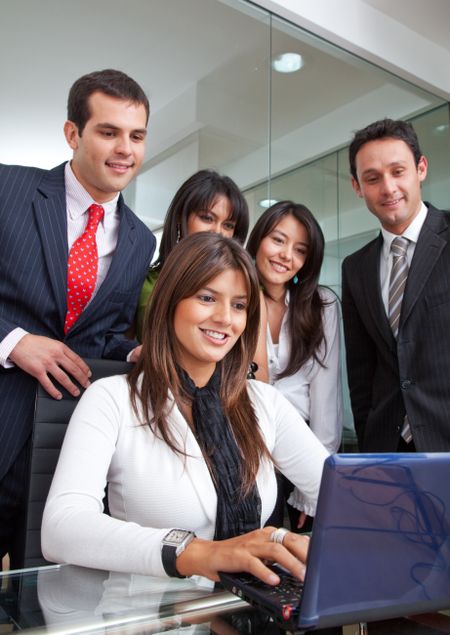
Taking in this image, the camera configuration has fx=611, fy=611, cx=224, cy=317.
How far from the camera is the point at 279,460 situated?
173 centimetres

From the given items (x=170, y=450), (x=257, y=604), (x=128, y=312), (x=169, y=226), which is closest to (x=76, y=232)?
(x=128, y=312)

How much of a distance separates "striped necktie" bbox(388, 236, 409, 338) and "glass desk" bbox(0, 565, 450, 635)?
1435 millimetres

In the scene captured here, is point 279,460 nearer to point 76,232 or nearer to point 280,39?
point 76,232

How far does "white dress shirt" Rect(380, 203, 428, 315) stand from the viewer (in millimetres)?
2377

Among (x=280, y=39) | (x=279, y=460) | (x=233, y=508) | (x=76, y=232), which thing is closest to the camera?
(x=233, y=508)

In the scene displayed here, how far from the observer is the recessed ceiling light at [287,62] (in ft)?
13.0

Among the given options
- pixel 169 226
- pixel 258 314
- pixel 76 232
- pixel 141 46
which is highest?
pixel 141 46

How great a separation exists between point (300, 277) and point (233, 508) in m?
1.35

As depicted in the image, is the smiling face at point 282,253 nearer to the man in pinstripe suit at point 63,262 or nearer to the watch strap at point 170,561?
the man in pinstripe suit at point 63,262

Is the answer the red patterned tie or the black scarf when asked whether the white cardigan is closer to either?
the black scarf

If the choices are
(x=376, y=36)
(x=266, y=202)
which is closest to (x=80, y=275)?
(x=266, y=202)

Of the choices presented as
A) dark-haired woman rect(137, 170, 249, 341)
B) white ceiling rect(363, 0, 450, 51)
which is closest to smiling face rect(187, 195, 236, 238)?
dark-haired woman rect(137, 170, 249, 341)

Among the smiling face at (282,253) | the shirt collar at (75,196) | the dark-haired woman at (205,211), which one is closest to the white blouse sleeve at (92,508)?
the shirt collar at (75,196)

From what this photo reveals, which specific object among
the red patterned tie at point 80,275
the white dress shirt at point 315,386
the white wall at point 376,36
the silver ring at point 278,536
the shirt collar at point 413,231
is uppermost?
the white wall at point 376,36
